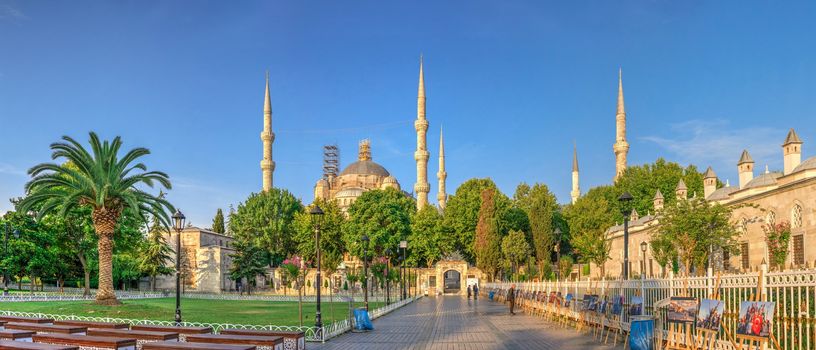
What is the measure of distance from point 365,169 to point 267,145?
2146 cm

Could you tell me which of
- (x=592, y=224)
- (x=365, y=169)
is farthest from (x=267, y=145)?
(x=592, y=224)

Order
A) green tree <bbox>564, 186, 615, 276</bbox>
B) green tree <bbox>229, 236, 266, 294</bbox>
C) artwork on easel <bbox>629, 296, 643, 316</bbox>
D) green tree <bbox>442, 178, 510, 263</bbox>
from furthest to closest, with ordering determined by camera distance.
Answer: green tree <bbox>442, 178, 510, 263</bbox> → green tree <bbox>229, 236, 266, 294</bbox> → green tree <bbox>564, 186, 615, 276</bbox> → artwork on easel <bbox>629, 296, 643, 316</bbox>

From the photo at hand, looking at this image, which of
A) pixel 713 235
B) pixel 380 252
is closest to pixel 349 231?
pixel 380 252

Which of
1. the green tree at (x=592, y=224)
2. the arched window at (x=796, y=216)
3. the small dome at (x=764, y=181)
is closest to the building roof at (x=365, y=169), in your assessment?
the green tree at (x=592, y=224)

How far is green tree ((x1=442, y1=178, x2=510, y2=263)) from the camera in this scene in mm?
57281

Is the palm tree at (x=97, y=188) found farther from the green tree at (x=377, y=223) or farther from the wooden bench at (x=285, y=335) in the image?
the green tree at (x=377, y=223)

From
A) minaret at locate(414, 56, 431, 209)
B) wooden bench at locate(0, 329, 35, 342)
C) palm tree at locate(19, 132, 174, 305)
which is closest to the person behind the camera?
wooden bench at locate(0, 329, 35, 342)

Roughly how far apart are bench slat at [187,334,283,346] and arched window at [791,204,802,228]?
24297 mm

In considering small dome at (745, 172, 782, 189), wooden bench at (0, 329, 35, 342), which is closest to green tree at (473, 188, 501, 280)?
small dome at (745, 172, 782, 189)

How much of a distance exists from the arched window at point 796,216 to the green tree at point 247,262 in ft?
133

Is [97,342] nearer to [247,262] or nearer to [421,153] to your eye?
[247,262]

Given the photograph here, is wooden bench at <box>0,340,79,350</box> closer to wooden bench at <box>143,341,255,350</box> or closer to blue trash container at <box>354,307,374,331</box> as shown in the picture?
wooden bench at <box>143,341,255,350</box>

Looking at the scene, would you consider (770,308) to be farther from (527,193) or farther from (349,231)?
(527,193)

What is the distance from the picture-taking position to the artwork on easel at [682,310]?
9.67 metres
